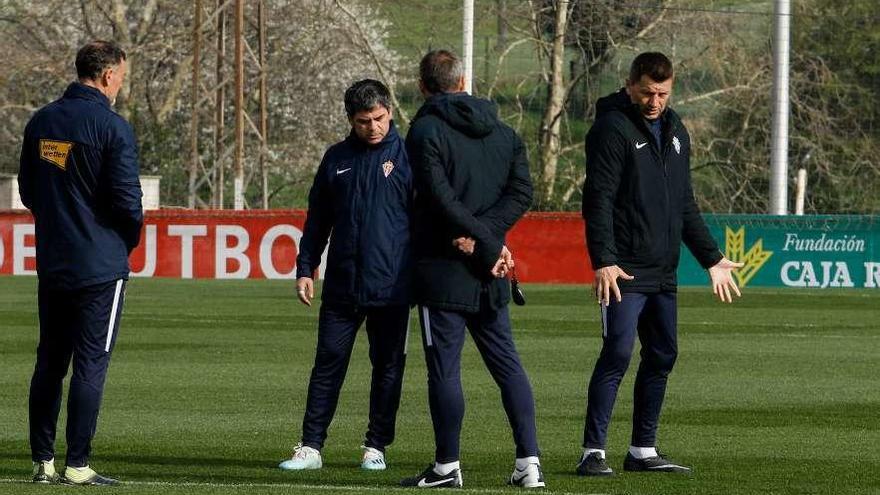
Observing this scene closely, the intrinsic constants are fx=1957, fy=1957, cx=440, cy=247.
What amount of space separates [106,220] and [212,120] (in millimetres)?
49900

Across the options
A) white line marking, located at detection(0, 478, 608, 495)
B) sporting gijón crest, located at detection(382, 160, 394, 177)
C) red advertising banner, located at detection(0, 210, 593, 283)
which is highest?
sporting gijón crest, located at detection(382, 160, 394, 177)

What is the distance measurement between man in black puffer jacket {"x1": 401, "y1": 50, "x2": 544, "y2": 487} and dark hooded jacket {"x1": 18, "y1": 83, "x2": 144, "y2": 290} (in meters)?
1.24

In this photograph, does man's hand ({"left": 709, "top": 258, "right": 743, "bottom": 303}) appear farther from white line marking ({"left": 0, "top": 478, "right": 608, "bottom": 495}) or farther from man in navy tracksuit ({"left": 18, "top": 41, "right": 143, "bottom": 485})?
man in navy tracksuit ({"left": 18, "top": 41, "right": 143, "bottom": 485})

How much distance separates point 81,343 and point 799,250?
22.7 m

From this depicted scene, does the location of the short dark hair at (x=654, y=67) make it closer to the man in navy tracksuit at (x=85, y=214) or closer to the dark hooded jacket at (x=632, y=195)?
the dark hooded jacket at (x=632, y=195)

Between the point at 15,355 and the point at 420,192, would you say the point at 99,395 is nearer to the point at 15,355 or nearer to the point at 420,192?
the point at 420,192

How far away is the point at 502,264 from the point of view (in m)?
8.35

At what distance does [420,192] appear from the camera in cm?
835

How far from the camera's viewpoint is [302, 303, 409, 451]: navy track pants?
9109 millimetres

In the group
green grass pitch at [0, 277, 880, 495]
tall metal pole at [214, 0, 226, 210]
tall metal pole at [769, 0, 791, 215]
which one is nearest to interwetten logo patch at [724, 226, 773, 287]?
tall metal pole at [769, 0, 791, 215]

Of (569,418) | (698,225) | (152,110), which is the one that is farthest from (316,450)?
(152,110)

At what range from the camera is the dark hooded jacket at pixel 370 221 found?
8852mm

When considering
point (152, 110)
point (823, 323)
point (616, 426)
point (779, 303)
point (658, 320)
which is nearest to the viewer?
point (658, 320)

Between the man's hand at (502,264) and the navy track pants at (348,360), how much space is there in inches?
32.1
